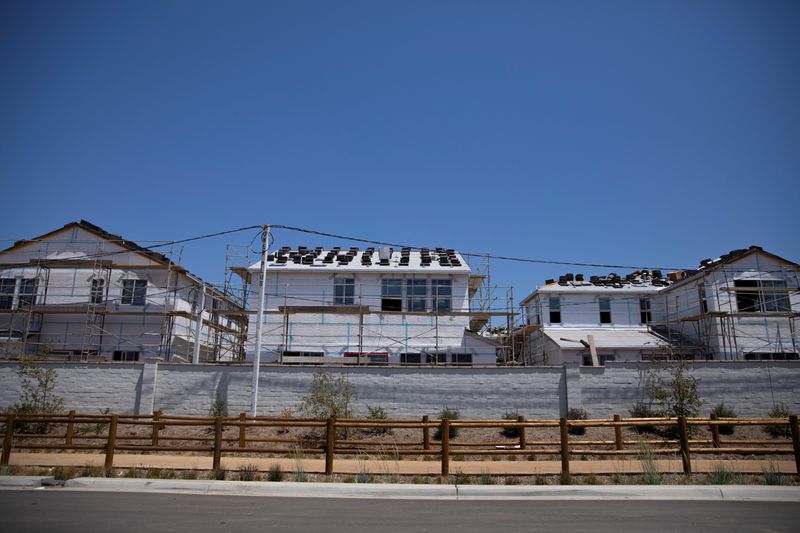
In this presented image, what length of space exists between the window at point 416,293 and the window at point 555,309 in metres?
9.63

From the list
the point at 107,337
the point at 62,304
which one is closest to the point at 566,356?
the point at 107,337

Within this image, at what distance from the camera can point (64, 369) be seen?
2120cm

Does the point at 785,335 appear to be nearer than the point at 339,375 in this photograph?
No

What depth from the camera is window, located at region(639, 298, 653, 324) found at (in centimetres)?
3544

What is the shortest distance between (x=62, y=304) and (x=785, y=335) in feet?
124

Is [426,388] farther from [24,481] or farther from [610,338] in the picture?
[610,338]

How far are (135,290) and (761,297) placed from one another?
33315mm

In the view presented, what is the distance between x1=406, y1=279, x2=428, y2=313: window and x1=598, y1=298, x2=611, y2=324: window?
1209 cm

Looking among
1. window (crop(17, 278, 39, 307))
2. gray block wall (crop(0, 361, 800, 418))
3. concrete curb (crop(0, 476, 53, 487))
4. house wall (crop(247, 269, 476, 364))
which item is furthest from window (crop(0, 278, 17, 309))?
concrete curb (crop(0, 476, 53, 487))

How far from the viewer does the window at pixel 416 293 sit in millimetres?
30859

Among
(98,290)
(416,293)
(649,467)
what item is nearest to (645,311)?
(416,293)

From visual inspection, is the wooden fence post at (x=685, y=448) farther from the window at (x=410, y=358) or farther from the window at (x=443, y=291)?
the window at (x=443, y=291)

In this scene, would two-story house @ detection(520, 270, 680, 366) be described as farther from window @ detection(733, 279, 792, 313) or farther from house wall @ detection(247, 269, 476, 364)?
house wall @ detection(247, 269, 476, 364)

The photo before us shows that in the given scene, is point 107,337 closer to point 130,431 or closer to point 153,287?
point 153,287
